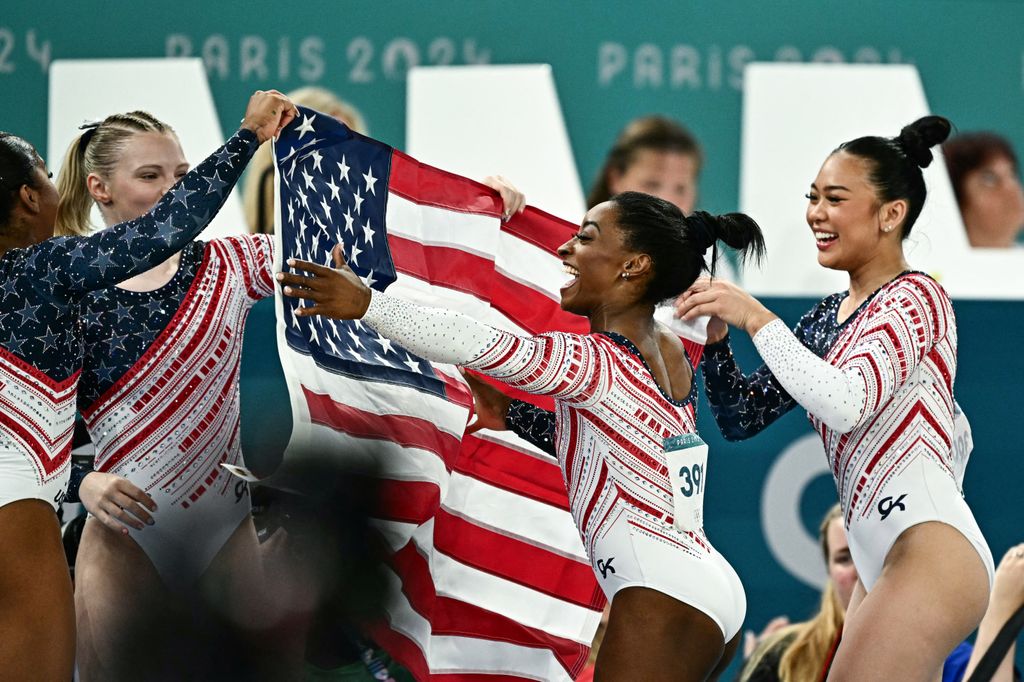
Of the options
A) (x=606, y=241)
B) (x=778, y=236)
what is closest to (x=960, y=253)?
(x=778, y=236)

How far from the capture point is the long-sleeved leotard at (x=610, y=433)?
9.64ft

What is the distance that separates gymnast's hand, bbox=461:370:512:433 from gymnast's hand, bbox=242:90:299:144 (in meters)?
0.84

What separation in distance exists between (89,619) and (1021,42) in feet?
15.0

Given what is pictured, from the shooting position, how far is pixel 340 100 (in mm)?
5617

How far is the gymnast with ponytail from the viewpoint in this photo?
10.3ft

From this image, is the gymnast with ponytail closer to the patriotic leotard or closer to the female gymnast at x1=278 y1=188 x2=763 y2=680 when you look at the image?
the female gymnast at x1=278 y1=188 x2=763 y2=680

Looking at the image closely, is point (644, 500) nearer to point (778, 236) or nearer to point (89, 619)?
point (89, 619)

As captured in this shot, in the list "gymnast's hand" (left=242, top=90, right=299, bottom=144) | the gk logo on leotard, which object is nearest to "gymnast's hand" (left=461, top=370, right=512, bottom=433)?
"gymnast's hand" (left=242, top=90, right=299, bottom=144)

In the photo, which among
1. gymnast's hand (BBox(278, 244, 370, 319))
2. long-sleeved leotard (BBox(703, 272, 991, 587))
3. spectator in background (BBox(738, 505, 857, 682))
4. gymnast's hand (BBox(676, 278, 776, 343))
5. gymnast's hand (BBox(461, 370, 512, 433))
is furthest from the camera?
spectator in background (BBox(738, 505, 857, 682))

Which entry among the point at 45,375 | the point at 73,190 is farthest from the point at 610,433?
the point at 73,190

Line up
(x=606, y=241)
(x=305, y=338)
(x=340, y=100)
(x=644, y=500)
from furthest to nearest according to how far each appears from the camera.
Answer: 1. (x=340, y=100)
2. (x=305, y=338)
3. (x=606, y=241)
4. (x=644, y=500)

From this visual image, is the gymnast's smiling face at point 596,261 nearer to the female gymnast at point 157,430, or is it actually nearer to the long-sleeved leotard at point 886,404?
the long-sleeved leotard at point 886,404

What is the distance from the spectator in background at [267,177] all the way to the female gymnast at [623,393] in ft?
8.30

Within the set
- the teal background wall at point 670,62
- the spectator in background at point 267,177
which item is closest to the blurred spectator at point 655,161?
the teal background wall at point 670,62
